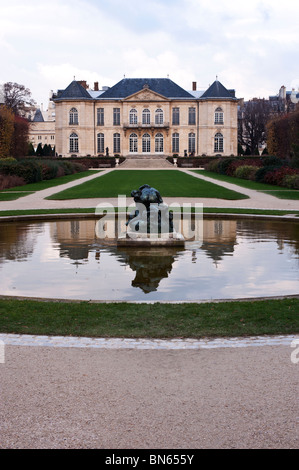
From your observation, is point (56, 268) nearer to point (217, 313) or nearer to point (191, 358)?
point (217, 313)

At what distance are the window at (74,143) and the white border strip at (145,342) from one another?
247 feet

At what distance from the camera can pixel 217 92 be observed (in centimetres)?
7725

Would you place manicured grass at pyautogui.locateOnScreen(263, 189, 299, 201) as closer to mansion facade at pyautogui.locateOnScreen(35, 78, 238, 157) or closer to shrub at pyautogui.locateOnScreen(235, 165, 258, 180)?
shrub at pyautogui.locateOnScreen(235, 165, 258, 180)

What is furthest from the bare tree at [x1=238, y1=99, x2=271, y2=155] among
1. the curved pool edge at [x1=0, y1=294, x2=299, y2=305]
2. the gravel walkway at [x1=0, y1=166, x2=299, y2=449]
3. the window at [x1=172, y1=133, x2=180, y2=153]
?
the gravel walkway at [x1=0, y1=166, x2=299, y2=449]

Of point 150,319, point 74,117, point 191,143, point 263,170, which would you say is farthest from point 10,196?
point 191,143

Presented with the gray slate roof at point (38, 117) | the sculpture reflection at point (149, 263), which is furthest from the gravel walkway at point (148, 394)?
the gray slate roof at point (38, 117)

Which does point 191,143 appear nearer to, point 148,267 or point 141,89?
point 141,89

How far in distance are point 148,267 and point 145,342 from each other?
438 centimetres

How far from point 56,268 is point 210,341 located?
15.9 ft

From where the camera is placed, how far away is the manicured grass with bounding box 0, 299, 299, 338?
242 inches

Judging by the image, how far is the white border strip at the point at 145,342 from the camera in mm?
5762

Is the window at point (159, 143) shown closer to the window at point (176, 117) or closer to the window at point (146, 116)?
the window at point (146, 116)

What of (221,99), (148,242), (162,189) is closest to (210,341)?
(148,242)

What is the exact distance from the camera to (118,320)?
655 centimetres
